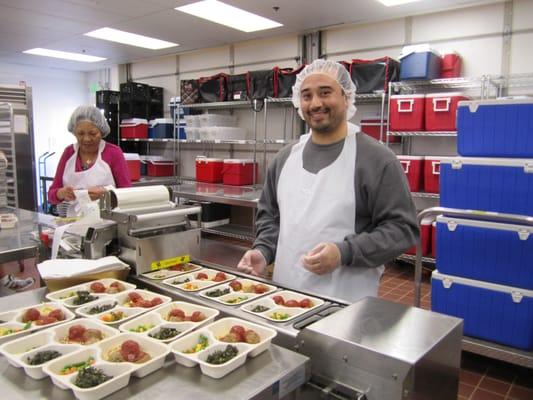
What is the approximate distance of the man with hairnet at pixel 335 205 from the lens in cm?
164

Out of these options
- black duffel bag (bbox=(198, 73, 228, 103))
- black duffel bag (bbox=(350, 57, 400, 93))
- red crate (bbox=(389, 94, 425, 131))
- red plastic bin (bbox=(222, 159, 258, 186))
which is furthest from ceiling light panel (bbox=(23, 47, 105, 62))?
red crate (bbox=(389, 94, 425, 131))

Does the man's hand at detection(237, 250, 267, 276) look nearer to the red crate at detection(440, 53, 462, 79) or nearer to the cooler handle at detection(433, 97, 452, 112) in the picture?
the cooler handle at detection(433, 97, 452, 112)

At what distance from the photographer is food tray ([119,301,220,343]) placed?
1.21 m

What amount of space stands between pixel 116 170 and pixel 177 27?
10.7 ft

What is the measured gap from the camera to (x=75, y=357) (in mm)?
1047

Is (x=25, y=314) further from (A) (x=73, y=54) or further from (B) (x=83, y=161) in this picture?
(A) (x=73, y=54)

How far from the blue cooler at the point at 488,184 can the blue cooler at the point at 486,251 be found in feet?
0.37

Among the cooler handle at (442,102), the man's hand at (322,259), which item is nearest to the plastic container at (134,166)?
the cooler handle at (442,102)

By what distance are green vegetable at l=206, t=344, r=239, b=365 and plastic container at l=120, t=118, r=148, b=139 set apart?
6.70 meters

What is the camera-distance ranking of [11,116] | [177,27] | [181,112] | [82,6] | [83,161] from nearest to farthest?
[83,161] → [11,116] → [82,6] → [177,27] → [181,112]

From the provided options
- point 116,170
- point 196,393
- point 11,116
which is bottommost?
point 196,393

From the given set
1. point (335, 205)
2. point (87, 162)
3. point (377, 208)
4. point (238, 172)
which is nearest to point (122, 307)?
point (335, 205)

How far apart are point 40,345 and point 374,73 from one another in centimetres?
445

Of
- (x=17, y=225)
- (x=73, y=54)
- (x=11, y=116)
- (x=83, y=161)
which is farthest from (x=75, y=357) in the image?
(x=73, y=54)
